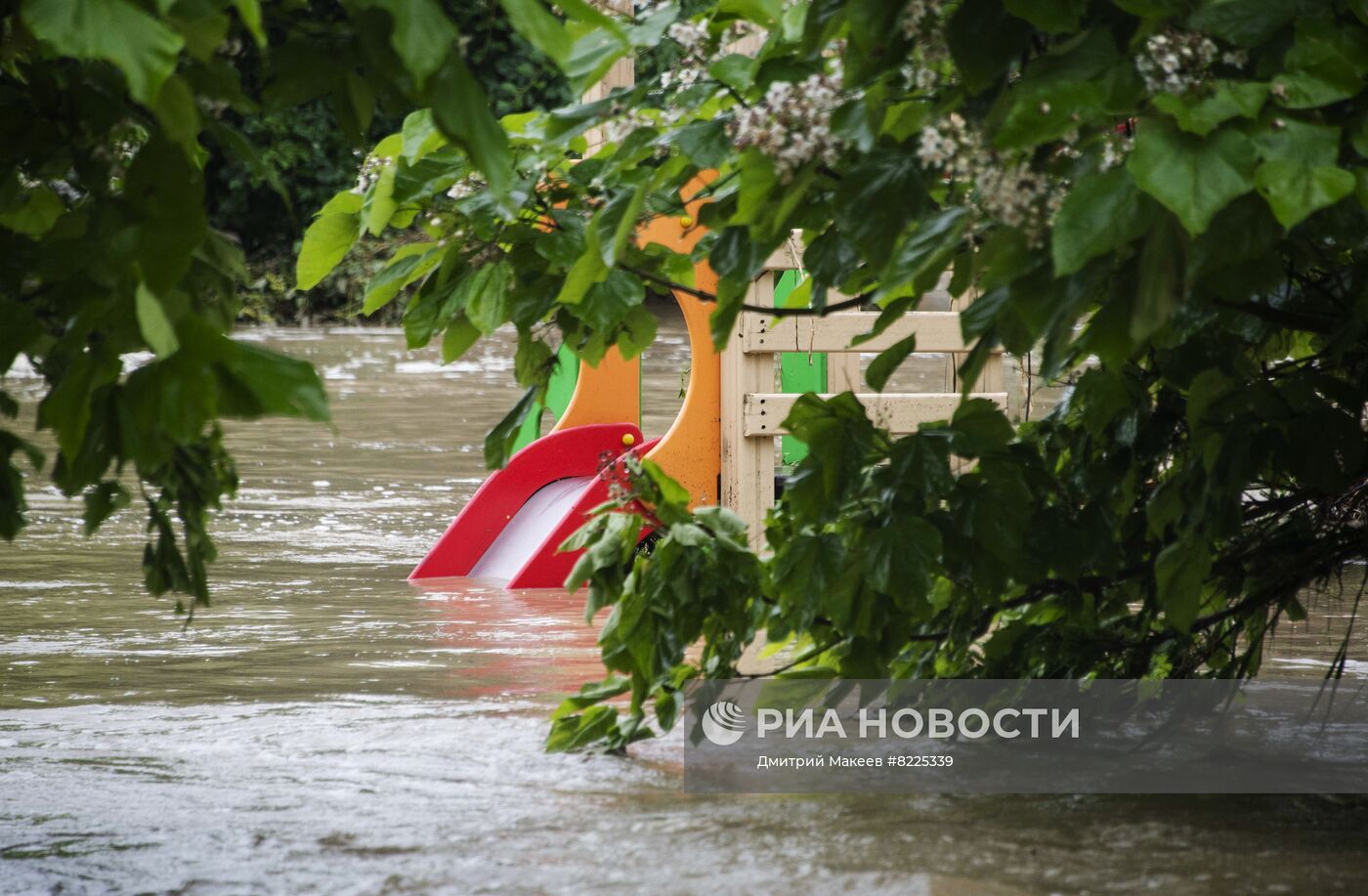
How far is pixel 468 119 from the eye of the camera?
161 centimetres

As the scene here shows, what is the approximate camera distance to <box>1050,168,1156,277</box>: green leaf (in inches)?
70.7

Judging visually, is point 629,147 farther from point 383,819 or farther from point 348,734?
point 348,734

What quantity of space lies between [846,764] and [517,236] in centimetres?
176

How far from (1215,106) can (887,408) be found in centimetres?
485

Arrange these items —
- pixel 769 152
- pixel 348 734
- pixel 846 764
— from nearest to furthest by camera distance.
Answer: pixel 769 152 < pixel 846 764 < pixel 348 734

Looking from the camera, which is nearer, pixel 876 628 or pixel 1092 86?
pixel 1092 86

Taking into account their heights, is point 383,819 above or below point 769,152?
below

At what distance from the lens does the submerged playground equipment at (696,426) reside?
678 centimetres

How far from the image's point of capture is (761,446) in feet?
22.5

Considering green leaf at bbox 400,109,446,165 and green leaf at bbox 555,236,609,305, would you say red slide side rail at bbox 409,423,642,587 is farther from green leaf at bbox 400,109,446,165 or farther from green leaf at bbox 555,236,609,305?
green leaf at bbox 555,236,609,305

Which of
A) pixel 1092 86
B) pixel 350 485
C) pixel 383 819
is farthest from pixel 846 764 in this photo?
pixel 350 485

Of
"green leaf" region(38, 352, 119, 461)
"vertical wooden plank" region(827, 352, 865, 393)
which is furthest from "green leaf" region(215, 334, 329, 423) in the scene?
"vertical wooden plank" region(827, 352, 865, 393)

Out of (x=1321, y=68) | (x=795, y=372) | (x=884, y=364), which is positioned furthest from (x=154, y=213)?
(x=795, y=372)

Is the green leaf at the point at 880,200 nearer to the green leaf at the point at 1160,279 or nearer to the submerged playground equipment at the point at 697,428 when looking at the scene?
the green leaf at the point at 1160,279
